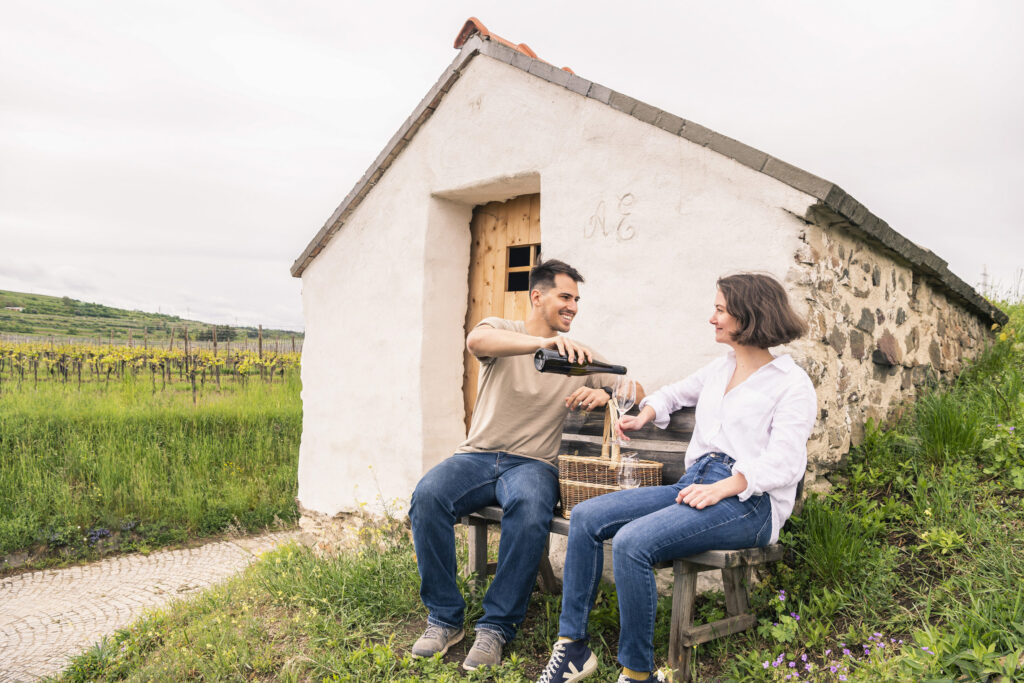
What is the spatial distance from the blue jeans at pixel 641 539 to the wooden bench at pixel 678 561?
0.24 feet

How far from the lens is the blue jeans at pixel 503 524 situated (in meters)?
2.99

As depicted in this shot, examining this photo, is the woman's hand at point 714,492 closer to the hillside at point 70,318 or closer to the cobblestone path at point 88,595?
the cobblestone path at point 88,595

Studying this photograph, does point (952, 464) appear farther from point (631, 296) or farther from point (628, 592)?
point (628, 592)

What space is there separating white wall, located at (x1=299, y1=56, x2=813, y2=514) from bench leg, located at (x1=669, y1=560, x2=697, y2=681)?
1230 millimetres

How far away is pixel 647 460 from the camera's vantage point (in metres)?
3.36

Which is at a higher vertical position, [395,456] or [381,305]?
[381,305]

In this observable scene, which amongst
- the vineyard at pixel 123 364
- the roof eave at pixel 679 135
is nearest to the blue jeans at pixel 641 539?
the roof eave at pixel 679 135

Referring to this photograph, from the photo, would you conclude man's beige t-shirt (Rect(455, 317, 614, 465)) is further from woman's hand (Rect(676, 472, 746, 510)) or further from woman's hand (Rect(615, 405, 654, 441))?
woman's hand (Rect(676, 472, 746, 510))

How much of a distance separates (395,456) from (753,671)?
122 inches

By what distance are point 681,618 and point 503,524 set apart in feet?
2.65

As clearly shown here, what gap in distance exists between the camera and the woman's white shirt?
256cm

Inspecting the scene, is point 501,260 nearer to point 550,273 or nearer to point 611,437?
point 550,273

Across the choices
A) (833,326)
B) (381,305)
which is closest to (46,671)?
(381,305)

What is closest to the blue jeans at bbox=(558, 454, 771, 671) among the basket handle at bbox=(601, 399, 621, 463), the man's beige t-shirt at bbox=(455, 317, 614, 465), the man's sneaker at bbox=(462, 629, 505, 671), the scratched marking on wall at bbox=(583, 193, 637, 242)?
the basket handle at bbox=(601, 399, 621, 463)
